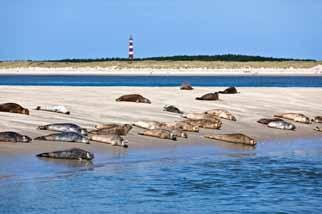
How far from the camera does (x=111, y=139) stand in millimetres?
13781

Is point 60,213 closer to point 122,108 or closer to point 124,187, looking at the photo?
point 124,187

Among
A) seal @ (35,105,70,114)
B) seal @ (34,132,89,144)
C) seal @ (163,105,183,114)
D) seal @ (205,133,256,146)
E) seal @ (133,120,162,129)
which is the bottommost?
seal @ (205,133,256,146)

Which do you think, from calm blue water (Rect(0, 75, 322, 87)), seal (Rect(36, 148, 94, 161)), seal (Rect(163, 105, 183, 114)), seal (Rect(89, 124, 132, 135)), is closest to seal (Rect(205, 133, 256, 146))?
seal (Rect(89, 124, 132, 135))

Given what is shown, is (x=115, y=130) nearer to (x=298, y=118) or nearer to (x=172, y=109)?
(x=172, y=109)

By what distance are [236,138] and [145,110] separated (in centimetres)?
368

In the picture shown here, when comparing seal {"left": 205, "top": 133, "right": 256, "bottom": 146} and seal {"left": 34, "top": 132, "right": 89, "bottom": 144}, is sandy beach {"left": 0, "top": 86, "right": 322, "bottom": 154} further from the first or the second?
seal {"left": 205, "top": 133, "right": 256, "bottom": 146}

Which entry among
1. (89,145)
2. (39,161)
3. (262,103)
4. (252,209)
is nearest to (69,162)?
(39,161)

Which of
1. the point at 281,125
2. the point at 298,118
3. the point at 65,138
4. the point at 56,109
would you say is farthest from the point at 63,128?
the point at 298,118

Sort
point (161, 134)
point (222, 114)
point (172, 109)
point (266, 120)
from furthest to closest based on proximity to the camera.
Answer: point (172, 109), point (222, 114), point (266, 120), point (161, 134)

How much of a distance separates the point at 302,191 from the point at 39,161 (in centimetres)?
Result: 381

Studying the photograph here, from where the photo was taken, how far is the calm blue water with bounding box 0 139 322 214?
9164 mm

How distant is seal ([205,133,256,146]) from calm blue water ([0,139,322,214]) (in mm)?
1187

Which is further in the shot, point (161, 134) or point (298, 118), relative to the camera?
point (298, 118)

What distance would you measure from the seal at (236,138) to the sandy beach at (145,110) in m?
0.31
